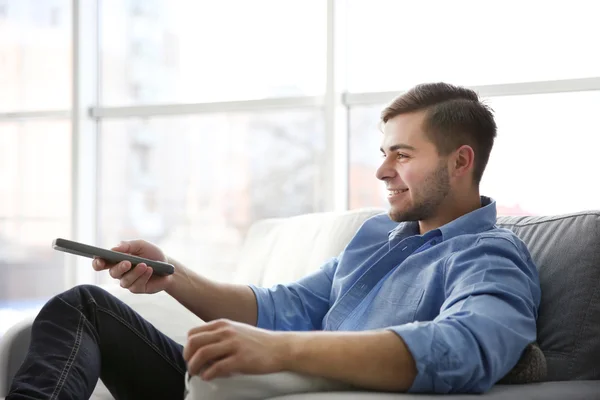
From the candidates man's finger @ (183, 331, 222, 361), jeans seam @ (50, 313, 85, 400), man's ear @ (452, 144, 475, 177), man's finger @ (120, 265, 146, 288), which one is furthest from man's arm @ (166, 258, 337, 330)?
man's finger @ (183, 331, 222, 361)

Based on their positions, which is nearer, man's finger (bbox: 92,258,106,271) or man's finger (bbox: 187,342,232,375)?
man's finger (bbox: 187,342,232,375)

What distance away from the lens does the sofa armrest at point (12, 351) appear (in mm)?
1739

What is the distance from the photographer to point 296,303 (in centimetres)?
180

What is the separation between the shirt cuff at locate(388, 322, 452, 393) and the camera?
3.86 ft

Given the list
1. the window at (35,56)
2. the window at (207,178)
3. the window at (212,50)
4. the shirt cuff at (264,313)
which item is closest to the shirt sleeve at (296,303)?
the shirt cuff at (264,313)

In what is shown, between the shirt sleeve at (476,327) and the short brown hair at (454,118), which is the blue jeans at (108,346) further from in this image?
the short brown hair at (454,118)

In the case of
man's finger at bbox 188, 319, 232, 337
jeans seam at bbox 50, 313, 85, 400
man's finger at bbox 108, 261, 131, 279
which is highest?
man's finger at bbox 108, 261, 131, 279

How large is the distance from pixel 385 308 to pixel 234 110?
182 centimetres

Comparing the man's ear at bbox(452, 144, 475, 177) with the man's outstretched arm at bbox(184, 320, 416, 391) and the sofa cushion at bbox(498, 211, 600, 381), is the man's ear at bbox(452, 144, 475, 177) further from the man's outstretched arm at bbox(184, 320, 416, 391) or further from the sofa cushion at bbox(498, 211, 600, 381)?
the man's outstretched arm at bbox(184, 320, 416, 391)

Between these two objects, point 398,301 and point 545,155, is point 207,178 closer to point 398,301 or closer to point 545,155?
point 545,155

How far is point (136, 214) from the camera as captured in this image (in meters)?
3.50

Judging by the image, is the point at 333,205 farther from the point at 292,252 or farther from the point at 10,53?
the point at 10,53

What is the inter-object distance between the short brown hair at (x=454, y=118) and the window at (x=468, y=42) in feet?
3.47

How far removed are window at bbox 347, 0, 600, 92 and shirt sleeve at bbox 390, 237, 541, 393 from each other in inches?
54.8
